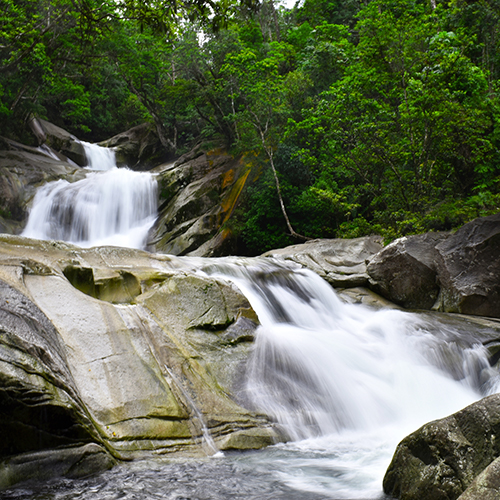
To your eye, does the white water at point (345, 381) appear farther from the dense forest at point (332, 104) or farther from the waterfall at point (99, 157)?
the waterfall at point (99, 157)

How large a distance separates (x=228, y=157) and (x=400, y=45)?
31.1 feet

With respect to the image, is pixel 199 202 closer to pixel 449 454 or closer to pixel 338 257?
pixel 338 257

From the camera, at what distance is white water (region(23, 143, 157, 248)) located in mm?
16391

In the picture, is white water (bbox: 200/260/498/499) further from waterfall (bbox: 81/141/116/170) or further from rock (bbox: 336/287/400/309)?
waterfall (bbox: 81/141/116/170)

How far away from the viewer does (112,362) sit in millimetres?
4492

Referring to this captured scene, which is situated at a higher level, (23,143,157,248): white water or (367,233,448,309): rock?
(23,143,157,248): white water

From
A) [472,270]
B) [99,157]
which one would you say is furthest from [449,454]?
[99,157]

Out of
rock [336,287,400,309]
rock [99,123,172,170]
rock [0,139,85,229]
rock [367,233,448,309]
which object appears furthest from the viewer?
rock [99,123,172,170]

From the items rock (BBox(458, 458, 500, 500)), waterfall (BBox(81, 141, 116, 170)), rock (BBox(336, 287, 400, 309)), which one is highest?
waterfall (BBox(81, 141, 116, 170))

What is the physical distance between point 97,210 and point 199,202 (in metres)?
4.42

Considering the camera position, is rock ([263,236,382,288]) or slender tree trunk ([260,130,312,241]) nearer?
rock ([263,236,382,288])

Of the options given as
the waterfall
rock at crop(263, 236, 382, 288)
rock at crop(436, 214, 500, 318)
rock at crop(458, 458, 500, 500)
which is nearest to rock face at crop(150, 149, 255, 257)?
rock at crop(263, 236, 382, 288)

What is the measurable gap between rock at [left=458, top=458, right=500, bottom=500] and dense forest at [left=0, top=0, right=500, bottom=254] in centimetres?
580

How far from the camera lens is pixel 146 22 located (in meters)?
5.21
